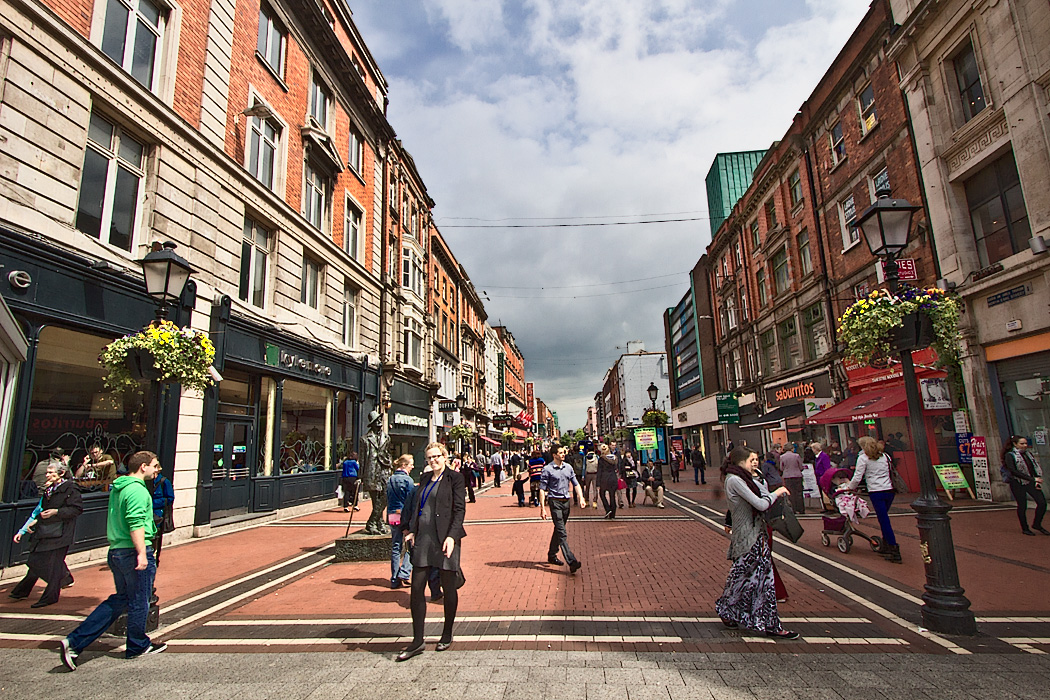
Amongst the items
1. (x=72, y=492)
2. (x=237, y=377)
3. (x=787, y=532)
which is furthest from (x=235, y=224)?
(x=787, y=532)

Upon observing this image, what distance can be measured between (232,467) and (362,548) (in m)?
6.44

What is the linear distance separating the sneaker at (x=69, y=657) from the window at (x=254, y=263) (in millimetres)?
10786

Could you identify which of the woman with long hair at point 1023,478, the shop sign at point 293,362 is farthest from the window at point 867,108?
the shop sign at point 293,362

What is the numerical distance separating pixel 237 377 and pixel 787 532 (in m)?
13.0

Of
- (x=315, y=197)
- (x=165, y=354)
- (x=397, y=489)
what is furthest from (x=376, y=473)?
(x=315, y=197)

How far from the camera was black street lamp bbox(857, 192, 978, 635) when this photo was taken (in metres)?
4.85

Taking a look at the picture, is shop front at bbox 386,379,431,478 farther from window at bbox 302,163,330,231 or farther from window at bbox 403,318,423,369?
window at bbox 302,163,330,231

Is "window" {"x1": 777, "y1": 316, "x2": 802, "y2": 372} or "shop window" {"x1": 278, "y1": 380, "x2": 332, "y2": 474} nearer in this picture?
"shop window" {"x1": 278, "y1": 380, "x2": 332, "y2": 474}

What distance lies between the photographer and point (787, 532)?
5336mm

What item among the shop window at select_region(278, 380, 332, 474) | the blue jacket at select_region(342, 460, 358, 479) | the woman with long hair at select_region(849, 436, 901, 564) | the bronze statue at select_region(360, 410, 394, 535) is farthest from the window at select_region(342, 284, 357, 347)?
the woman with long hair at select_region(849, 436, 901, 564)

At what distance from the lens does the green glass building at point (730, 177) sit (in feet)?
126

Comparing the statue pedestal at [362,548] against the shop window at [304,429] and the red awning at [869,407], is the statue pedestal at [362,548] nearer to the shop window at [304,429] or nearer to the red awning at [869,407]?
the shop window at [304,429]

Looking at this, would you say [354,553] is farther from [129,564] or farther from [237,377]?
[237,377]

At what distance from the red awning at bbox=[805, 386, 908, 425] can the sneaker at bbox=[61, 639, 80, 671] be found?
1615cm
